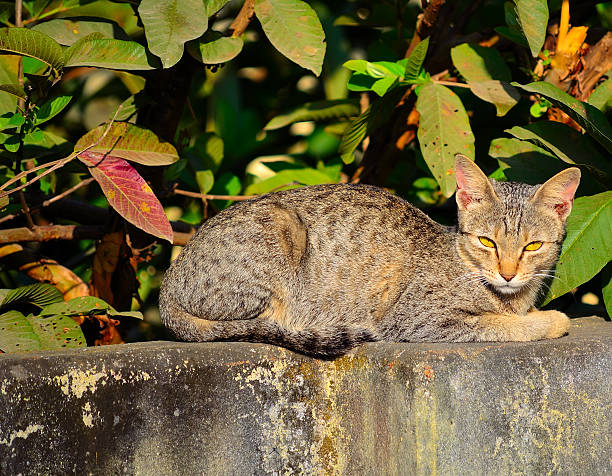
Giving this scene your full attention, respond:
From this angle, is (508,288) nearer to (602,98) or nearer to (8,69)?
(602,98)

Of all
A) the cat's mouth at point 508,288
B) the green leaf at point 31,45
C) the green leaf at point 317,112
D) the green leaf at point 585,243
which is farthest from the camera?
the green leaf at point 317,112

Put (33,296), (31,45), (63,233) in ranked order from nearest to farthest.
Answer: (31,45)
(33,296)
(63,233)

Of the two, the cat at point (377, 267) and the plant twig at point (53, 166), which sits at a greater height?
the plant twig at point (53, 166)

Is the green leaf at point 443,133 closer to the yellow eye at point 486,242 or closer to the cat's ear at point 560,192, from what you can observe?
the yellow eye at point 486,242

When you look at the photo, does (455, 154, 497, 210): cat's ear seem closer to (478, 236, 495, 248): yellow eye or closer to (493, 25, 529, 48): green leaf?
(478, 236, 495, 248): yellow eye

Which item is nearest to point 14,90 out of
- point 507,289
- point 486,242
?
point 486,242

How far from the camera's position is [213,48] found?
12.0 feet

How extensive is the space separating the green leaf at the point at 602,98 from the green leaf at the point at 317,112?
4.64ft

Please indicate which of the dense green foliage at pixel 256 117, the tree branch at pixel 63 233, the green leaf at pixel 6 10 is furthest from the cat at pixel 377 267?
the green leaf at pixel 6 10

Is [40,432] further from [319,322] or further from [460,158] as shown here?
[460,158]

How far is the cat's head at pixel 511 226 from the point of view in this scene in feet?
12.0

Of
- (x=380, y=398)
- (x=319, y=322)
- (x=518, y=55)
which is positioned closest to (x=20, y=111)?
(x=319, y=322)

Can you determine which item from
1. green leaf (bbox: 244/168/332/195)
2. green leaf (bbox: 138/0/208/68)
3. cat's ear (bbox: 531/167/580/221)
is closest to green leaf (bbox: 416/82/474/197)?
cat's ear (bbox: 531/167/580/221)

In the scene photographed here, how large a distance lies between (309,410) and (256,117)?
2766mm
